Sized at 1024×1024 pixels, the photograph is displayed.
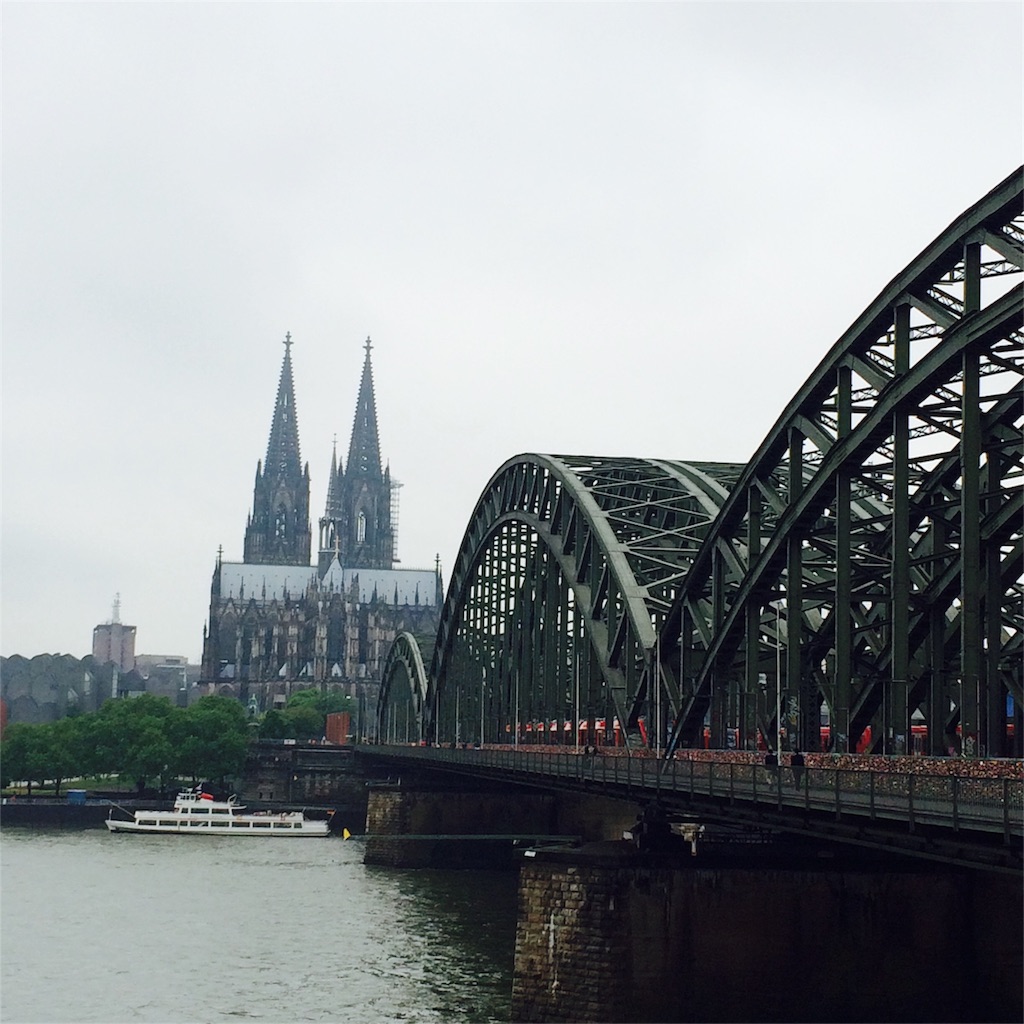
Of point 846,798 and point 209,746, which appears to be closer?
point 846,798

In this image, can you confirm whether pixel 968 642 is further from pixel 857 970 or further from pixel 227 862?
pixel 227 862

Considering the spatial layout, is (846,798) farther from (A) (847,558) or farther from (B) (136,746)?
(B) (136,746)

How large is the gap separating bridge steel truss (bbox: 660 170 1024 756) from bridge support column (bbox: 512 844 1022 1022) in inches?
160

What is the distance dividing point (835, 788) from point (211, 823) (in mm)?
107637

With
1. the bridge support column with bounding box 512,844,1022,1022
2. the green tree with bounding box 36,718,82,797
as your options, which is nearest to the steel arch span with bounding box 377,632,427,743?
Answer: the green tree with bounding box 36,718,82,797

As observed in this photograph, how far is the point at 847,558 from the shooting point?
4525 centimetres

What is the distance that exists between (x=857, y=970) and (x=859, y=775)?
384 inches

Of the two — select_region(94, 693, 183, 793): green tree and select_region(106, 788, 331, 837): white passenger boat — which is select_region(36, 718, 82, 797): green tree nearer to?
select_region(94, 693, 183, 793): green tree

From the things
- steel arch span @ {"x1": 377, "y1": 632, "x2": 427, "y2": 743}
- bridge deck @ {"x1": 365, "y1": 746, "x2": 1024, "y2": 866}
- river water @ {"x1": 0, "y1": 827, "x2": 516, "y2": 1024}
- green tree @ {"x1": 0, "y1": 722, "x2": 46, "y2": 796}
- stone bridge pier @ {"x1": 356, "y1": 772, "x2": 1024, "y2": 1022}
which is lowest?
river water @ {"x1": 0, "y1": 827, "x2": 516, "y2": 1024}

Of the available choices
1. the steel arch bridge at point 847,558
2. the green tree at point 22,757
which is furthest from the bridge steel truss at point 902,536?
the green tree at point 22,757

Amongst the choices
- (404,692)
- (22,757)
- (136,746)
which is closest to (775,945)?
(22,757)

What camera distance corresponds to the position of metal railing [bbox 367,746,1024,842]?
31719 mm

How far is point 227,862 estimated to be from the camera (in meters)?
108

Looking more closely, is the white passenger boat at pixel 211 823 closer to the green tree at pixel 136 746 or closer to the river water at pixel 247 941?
the green tree at pixel 136 746
